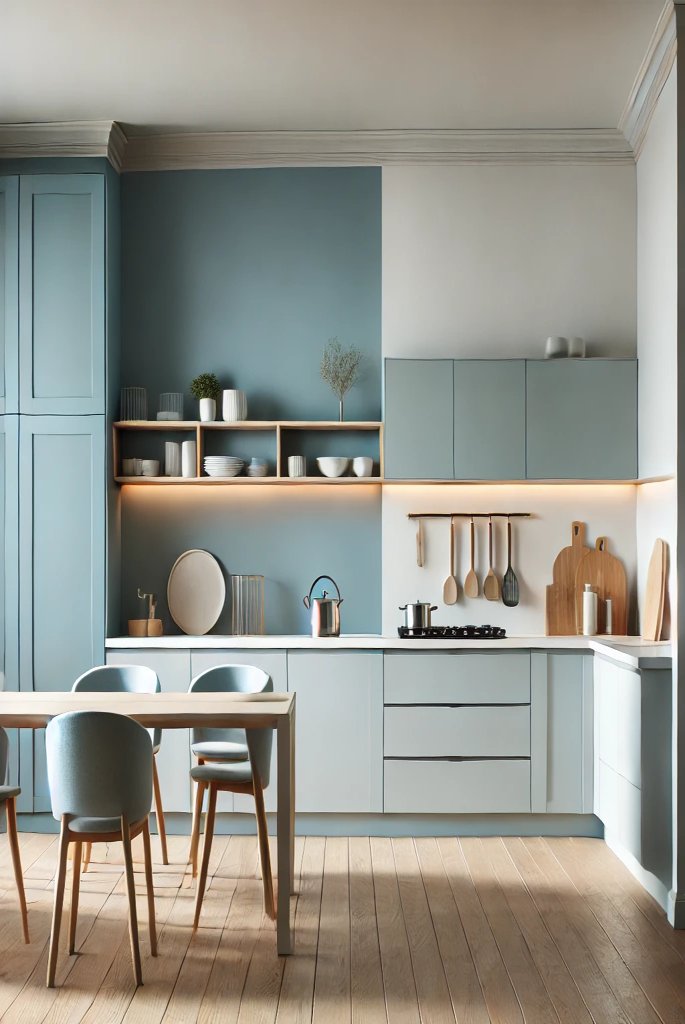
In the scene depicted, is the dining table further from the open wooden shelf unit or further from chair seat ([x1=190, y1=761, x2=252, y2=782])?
the open wooden shelf unit

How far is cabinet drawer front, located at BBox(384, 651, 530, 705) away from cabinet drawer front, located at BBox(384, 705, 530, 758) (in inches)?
2.3

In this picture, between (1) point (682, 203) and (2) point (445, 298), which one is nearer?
(1) point (682, 203)

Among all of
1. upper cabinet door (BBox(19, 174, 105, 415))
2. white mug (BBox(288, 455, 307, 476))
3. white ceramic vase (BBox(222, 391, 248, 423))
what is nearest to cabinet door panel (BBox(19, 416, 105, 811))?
upper cabinet door (BBox(19, 174, 105, 415))

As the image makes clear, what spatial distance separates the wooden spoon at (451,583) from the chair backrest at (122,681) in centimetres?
164

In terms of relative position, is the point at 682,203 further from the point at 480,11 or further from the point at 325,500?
the point at 325,500

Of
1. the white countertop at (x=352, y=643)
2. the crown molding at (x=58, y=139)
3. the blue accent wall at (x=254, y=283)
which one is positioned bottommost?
the white countertop at (x=352, y=643)

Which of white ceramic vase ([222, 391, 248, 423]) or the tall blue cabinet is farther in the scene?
white ceramic vase ([222, 391, 248, 423])

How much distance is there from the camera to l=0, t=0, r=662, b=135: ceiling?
384 centimetres

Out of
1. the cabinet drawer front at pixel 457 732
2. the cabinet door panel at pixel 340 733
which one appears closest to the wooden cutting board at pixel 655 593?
the cabinet drawer front at pixel 457 732

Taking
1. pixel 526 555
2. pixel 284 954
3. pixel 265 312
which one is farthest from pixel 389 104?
pixel 284 954

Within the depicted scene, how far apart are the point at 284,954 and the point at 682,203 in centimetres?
323

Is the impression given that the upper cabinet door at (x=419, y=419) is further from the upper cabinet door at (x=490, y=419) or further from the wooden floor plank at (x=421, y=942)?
the wooden floor plank at (x=421, y=942)

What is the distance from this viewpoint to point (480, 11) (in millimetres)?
3822

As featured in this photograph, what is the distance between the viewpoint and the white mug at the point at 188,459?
16.2 feet
